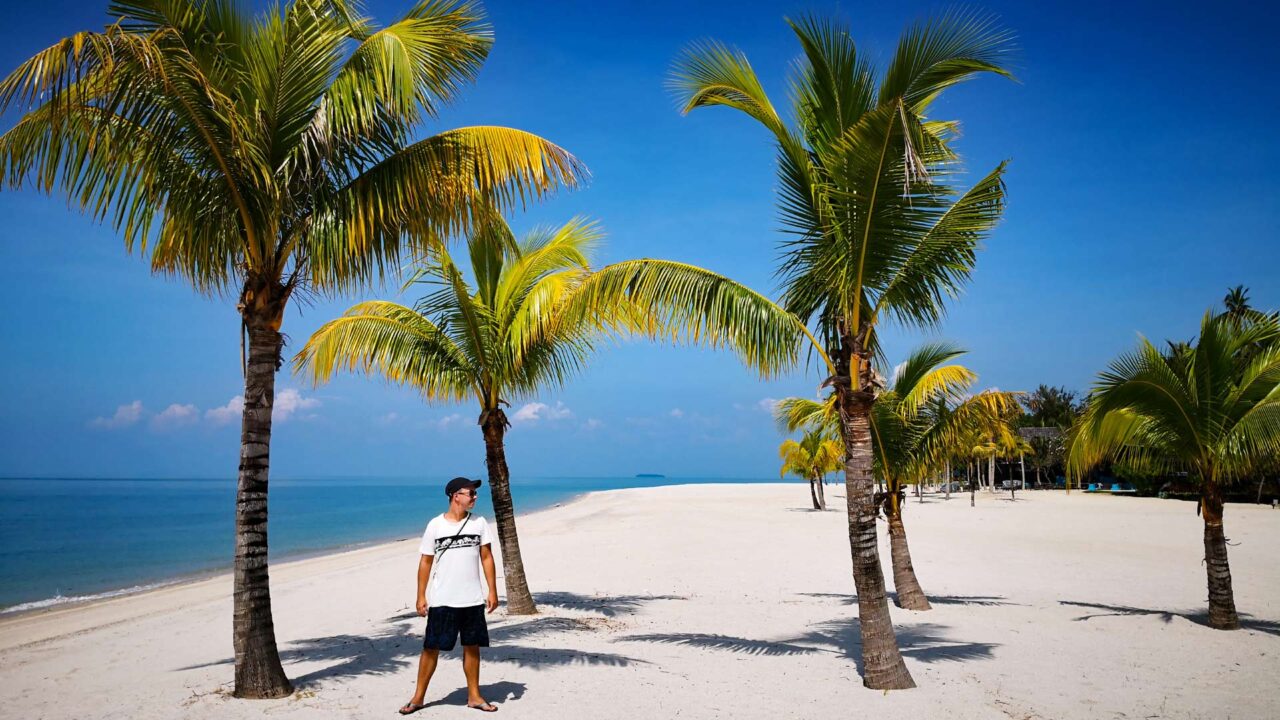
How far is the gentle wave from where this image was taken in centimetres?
1602

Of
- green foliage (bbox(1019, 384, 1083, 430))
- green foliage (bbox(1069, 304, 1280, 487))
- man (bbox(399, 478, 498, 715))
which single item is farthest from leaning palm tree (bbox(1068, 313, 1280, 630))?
green foliage (bbox(1019, 384, 1083, 430))

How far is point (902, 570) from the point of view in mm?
10836

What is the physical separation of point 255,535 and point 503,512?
4544 millimetres

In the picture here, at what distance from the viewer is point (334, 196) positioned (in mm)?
6406

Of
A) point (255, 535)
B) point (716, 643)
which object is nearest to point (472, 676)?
point (255, 535)

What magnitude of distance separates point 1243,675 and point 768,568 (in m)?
9.13

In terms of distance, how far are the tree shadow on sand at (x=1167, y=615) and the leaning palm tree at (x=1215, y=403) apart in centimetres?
43

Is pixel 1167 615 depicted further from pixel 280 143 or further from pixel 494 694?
pixel 280 143

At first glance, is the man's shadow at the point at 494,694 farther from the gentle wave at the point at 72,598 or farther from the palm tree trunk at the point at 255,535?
the gentle wave at the point at 72,598

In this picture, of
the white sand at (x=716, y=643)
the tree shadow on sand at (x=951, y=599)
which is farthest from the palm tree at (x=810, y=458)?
the tree shadow on sand at (x=951, y=599)

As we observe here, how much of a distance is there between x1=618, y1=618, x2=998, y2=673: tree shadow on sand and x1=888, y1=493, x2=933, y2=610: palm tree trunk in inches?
48.6

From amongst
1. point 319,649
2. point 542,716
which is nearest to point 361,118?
point 542,716

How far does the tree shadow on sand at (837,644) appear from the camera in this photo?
7902 millimetres

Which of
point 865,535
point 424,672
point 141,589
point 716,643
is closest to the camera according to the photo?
point 424,672
